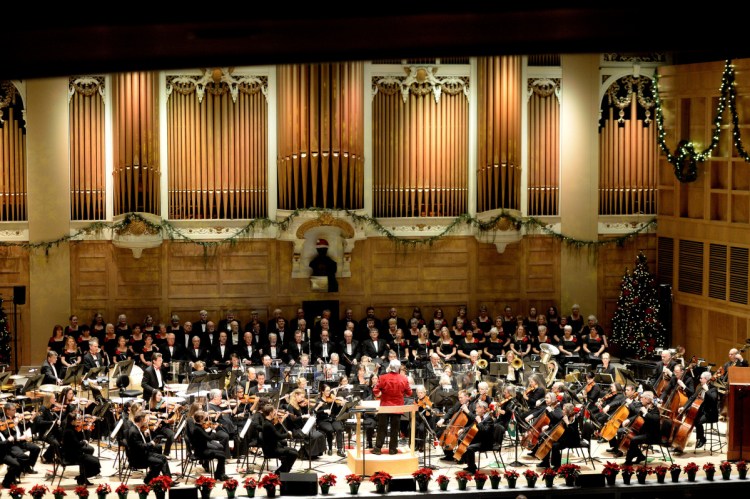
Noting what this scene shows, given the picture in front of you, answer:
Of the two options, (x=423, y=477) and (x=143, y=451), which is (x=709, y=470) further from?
(x=143, y=451)

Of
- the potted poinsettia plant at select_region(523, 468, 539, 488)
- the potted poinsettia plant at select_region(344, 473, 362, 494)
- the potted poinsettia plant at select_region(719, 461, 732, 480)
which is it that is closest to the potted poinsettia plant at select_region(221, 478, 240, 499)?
the potted poinsettia plant at select_region(344, 473, 362, 494)

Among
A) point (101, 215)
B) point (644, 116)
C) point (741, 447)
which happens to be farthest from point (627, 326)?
point (101, 215)

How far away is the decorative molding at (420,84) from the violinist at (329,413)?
7.76 m

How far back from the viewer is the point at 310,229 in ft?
65.7

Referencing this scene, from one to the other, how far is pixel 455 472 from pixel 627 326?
24.0 ft

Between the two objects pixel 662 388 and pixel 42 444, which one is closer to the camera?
pixel 42 444

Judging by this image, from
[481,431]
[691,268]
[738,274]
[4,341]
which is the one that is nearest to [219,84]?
[4,341]

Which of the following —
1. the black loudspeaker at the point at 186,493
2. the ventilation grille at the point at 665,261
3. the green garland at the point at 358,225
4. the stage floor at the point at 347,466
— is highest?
the green garland at the point at 358,225

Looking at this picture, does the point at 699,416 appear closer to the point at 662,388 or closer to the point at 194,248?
the point at 662,388

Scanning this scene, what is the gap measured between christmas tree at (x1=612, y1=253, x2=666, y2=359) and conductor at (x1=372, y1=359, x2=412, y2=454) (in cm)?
754

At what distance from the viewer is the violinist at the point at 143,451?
13.0 m

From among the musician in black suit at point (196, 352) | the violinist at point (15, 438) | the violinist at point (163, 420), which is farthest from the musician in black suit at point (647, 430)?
the violinist at point (15, 438)

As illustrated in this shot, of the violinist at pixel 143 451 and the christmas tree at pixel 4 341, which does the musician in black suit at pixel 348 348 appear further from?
the christmas tree at pixel 4 341

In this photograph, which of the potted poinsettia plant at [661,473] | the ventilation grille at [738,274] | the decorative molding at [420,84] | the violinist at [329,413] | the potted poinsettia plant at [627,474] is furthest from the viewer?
the decorative molding at [420,84]
